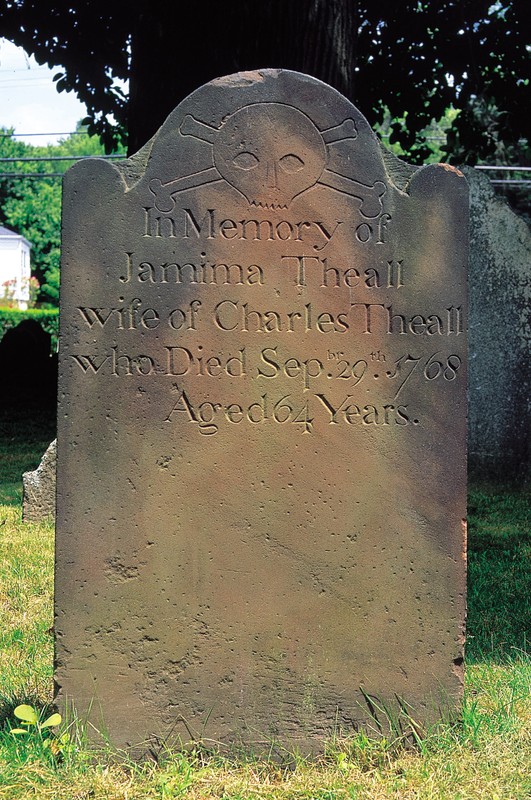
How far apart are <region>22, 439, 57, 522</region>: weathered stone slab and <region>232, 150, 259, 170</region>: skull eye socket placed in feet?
12.8

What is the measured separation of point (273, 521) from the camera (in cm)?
338

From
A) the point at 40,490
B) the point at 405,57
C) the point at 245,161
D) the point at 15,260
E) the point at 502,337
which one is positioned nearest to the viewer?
the point at 245,161

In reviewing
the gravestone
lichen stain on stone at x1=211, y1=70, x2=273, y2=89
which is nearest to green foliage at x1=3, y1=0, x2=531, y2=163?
lichen stain on stone at x1=211, y1=70, x2=273, y2=89

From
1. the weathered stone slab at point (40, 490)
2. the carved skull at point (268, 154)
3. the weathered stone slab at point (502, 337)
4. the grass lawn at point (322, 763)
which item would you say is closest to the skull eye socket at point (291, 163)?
the carved skull at point (268, 154)

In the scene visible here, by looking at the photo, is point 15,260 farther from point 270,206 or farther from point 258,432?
point 258,432

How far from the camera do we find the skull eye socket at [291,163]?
3414 millimetres

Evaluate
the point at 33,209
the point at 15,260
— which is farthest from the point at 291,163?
the point at 15,260

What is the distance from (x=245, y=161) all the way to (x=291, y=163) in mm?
172

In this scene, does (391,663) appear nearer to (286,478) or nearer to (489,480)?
(286,478)

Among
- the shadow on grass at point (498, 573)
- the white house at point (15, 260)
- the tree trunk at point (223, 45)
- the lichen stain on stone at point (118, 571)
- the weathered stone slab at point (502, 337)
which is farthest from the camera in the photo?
the white house at point (15, 260)

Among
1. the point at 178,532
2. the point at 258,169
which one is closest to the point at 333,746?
the point at 178,532

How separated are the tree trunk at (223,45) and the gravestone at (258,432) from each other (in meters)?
2.86

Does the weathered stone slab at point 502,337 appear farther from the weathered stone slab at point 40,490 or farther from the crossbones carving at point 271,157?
the crossbones carving at point 271,157

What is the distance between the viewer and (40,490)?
6.92 meters
